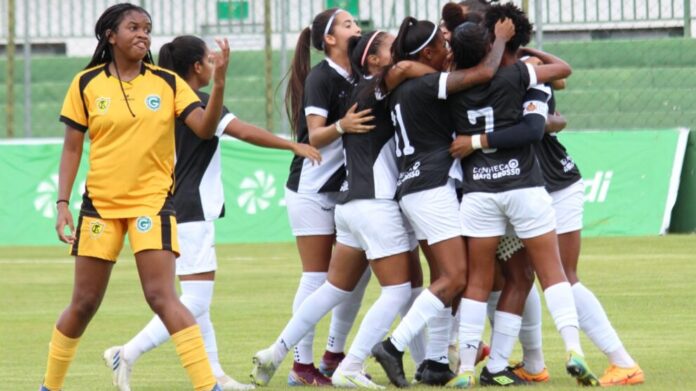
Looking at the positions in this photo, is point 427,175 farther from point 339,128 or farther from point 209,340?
point 209,340

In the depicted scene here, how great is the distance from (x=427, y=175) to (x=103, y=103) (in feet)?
5.74

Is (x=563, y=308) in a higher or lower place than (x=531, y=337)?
higher

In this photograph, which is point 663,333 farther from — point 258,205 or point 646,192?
point 258,205

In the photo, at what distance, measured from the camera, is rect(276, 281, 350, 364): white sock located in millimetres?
8195

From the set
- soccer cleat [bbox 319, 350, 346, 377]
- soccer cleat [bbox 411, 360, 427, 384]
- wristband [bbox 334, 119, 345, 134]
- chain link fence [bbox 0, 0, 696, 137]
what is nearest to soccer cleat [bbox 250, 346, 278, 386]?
soccer cleat [bbox 319, 350, 346, 377]

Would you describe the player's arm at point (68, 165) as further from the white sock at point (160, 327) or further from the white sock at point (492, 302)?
the white sock at point (492, 302)

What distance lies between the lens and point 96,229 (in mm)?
7262

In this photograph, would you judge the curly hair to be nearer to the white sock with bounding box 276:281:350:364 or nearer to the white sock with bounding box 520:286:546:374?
the white sock with bounding box 520:286:546:374

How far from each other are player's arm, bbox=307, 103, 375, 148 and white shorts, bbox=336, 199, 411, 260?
0.38 meters

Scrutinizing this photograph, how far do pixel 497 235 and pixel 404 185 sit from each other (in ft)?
1.82

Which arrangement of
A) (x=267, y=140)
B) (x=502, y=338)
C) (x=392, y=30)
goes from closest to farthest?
(x=267, y=140)
(x=502, y=338)
(x=392, y=30)

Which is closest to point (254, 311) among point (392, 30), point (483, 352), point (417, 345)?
point (483, 352)

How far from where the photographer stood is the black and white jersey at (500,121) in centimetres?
778

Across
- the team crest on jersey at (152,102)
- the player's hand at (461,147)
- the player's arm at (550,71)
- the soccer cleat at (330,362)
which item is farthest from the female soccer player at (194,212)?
the player's arm at (550,71)
